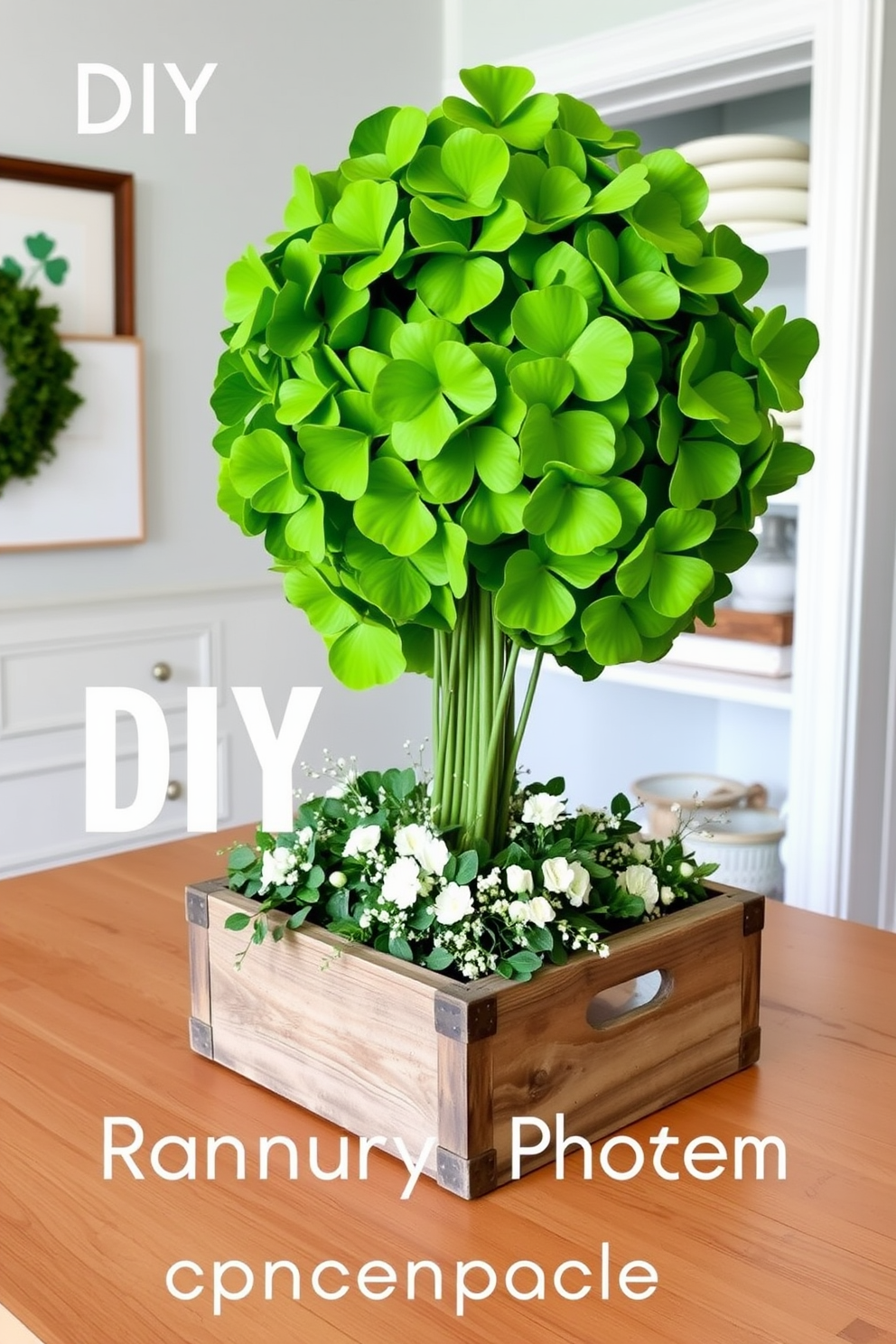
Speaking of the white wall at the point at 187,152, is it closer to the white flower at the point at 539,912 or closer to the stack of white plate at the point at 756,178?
the stack of white plate at the point at 756,178

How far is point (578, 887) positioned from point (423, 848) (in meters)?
0.11

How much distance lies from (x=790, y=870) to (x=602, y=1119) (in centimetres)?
177

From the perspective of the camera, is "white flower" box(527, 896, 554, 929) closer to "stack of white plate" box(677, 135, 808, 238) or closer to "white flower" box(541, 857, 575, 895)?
"white flower" box(541, 857, 575, 895)

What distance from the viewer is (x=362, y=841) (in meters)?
0.98

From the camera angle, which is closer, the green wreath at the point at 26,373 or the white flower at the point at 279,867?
the white flower at the point at 279,867

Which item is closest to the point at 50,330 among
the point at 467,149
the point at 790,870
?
the point at 790,870

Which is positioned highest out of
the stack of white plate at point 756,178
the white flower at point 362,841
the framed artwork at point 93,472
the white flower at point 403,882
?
the stack of white plate at point 756,178

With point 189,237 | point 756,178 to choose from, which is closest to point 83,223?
point 189,237

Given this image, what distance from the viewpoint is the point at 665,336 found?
2.97 feet

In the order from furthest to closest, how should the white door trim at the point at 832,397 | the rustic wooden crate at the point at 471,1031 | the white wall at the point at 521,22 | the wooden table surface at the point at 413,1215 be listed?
1. the white wall at the point at 521,22
2. the white door trim at the point at 832,397
3. the rustic wooden crate at the point at 471,1031
4. the wooden table surface at the point at 413,1215

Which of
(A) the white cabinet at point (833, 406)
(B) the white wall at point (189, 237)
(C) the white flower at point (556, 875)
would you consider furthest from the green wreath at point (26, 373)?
(C) the white flower at point (556, 875)

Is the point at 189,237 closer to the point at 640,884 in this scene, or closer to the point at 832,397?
the point at 832,397

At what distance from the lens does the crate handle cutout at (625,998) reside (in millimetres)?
1023

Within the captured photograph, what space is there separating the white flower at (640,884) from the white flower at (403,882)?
0.18 metres
